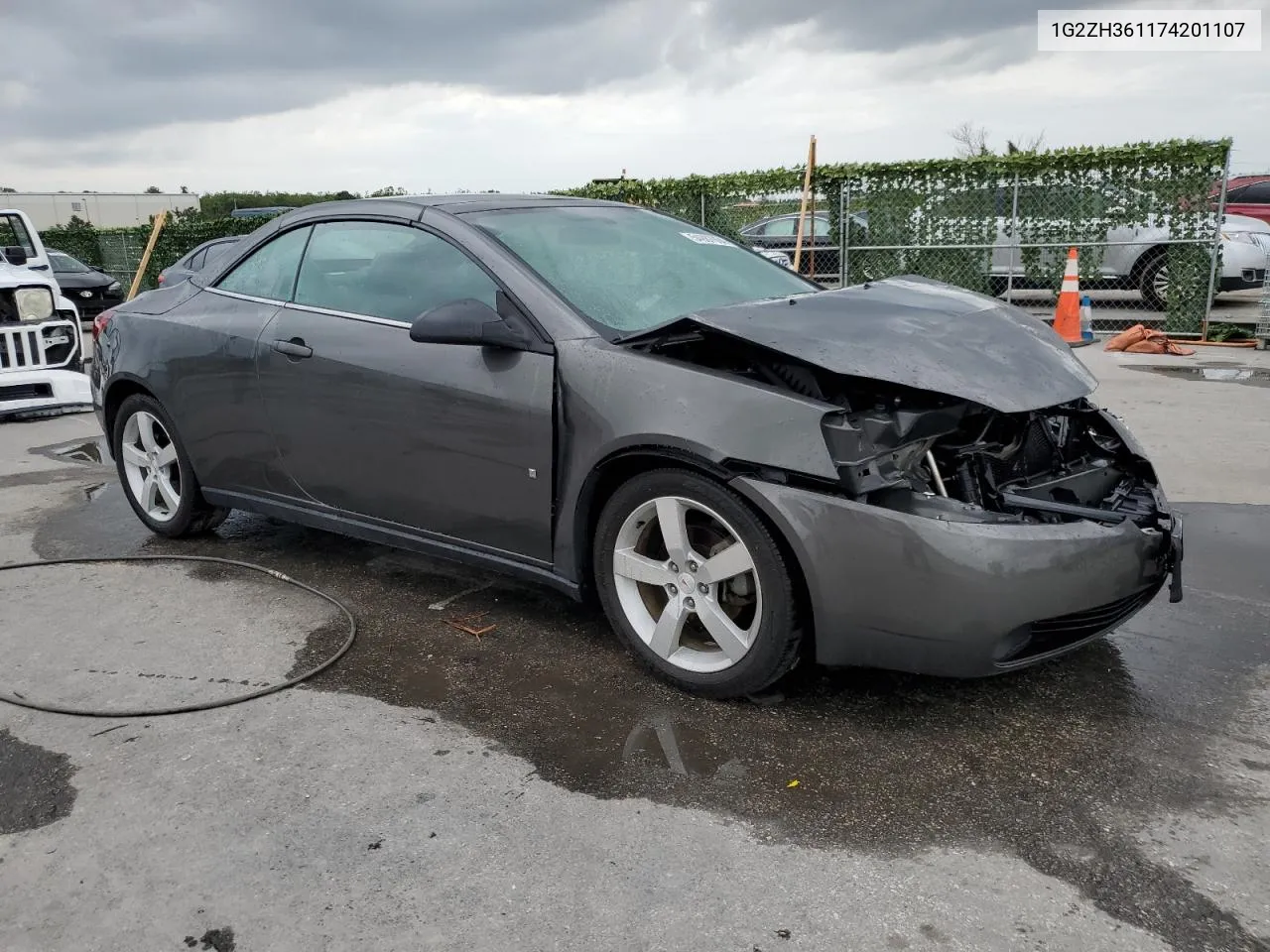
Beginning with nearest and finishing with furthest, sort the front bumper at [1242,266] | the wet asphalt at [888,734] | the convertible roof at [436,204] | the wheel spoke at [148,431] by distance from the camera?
the wet asphalt at [888,734], the convertible roof at [436,204], the wheel spoke at [148,431], the front bumper at [1242,266]

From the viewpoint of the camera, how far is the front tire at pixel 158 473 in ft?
15.6

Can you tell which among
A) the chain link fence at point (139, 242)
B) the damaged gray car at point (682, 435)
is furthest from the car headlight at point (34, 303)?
the chain link fence at point (139, 242)

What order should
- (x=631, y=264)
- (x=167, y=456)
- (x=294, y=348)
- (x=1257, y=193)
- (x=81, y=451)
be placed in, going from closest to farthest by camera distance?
(x=631, y=264)
(x=294, y=348)
(x=167, y=456)
(x=81, y=451)
(x=1257, y=193)

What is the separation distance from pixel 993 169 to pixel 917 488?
35.7ft

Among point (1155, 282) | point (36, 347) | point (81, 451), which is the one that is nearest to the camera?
point (81, 451)

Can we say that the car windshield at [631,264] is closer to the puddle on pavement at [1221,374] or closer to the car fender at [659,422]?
the car fender at [659,422]

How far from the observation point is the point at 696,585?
3139 mm

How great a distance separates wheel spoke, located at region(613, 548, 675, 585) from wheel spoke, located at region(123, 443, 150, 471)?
2.79 m

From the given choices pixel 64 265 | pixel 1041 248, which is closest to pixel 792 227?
pixel 1041 248

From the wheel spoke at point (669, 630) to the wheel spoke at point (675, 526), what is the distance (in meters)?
0.16

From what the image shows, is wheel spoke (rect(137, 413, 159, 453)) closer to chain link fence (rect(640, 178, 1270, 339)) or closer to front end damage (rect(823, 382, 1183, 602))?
front end damage (rect(823, 382, 1183, 602))

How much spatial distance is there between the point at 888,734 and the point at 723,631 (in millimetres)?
545

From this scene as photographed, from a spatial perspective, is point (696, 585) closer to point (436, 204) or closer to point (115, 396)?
point (436, 204)

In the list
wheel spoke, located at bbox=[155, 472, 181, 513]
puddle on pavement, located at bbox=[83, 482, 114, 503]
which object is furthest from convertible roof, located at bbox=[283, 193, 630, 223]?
puddle on pavement, located at bbox=[83, 482, 114, 503]
